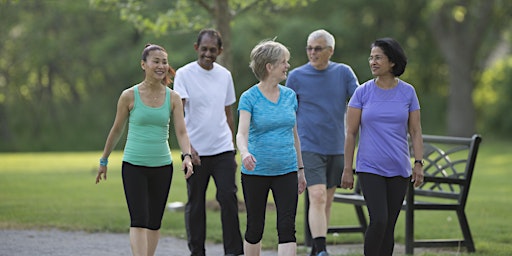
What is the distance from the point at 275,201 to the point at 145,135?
1.09 m

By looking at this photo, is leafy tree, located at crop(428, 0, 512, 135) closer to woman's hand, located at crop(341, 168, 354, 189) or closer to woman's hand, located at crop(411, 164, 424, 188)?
woman's hand, located at crop(411, 164, 424, 188)

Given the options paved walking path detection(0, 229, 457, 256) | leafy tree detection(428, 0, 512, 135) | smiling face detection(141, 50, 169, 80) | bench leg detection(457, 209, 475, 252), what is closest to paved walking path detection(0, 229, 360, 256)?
paved walking path detection(0, 229, 457, 256)

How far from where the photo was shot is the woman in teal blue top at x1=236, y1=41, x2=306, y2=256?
734 centimetres

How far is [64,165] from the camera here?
2630 centimetres

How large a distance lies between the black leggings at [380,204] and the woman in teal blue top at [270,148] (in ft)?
1.75

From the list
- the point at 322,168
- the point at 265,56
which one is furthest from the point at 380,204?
the point at 322,168

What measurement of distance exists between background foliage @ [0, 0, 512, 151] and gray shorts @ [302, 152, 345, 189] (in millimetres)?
30952

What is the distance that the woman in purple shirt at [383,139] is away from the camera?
739cm

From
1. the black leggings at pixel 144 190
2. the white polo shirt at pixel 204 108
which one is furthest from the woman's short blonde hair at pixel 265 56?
→ the white polo shirt at pixel 204 108

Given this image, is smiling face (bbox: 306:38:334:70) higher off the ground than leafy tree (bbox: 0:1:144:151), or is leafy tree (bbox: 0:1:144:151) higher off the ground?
smiling face (bbox: 306:38:334:70)

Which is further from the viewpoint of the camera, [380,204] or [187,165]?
[187,165]

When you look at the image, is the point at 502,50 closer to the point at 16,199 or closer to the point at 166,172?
the point at 16,199

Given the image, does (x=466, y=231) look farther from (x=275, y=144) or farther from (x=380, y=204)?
(x=275, y=144)

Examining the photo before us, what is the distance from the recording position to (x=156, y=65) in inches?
300
